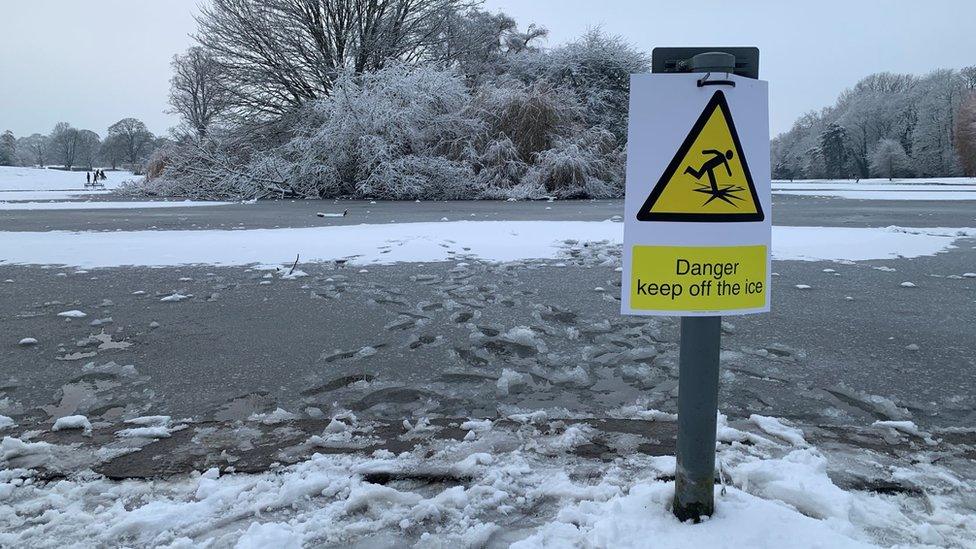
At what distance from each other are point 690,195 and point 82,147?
12265 cm

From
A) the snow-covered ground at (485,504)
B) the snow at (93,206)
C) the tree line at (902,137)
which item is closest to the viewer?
the snow-covered ground at (485,504)

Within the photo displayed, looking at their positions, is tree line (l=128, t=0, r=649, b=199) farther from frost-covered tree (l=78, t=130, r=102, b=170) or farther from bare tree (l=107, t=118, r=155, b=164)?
frost-covered tree (l=78, t=130, r=102, b=170)

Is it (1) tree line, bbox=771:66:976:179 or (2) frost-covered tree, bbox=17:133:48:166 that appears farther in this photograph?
(2) frost-covered tree, bbox=17:133:48:166

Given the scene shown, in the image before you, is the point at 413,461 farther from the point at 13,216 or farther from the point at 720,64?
the point at 13,216

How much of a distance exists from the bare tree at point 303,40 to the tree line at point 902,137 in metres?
54.1

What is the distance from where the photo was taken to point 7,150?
87.3m

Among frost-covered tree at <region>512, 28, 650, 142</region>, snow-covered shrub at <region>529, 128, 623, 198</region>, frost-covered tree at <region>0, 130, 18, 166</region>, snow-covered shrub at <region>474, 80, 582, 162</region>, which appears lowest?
snow-covered shrub at <region>529, 128, 623, 198</region>

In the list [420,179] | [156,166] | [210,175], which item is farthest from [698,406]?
[156,166]

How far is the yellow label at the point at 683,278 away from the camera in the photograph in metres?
1.61

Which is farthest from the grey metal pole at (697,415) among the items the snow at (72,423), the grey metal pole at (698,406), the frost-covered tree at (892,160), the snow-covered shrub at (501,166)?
→ the frost-covered tree at (892,160)

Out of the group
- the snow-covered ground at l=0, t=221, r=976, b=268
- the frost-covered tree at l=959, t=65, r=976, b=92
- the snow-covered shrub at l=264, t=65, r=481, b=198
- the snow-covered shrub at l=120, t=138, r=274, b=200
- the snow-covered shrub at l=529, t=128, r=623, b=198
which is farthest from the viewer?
the frost-covered tree at l=959, t=65, r=976, b=92

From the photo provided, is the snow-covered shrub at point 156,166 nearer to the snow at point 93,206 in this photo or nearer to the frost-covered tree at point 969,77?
the snow at point 93,206

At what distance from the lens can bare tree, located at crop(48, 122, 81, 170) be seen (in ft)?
329

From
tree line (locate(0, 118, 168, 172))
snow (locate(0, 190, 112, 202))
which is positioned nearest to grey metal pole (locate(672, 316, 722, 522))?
snow (locate(0, 190, 112, 202))
